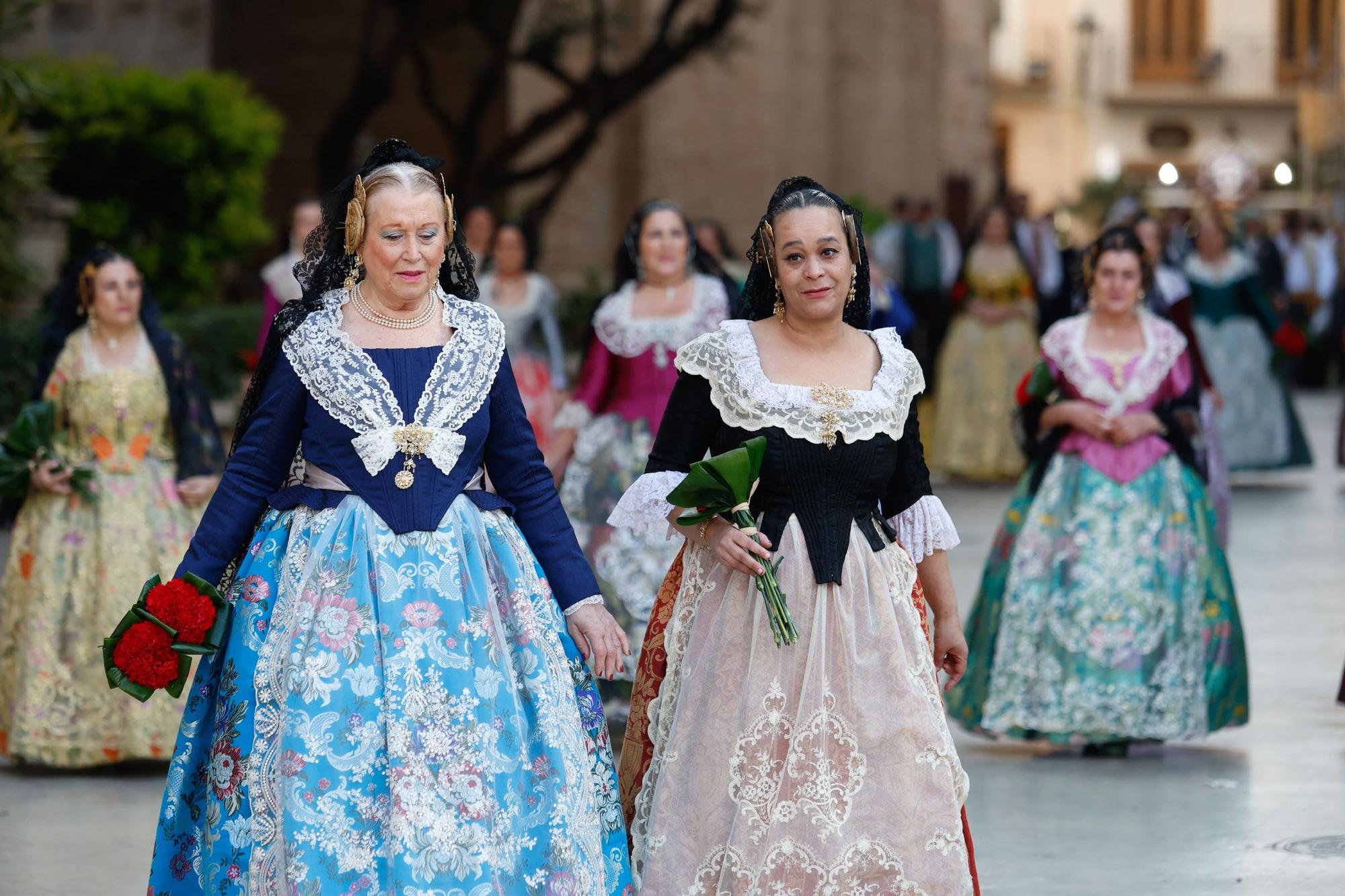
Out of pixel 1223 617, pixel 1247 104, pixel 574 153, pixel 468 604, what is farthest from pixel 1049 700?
pixel 1247 104

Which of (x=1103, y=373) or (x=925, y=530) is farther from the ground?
(x=1103, y=373)

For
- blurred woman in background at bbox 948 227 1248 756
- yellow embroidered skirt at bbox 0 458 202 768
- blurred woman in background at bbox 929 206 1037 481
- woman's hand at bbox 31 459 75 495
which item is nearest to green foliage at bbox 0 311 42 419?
yellow embroidered skirt at bbox 0 458 202 768

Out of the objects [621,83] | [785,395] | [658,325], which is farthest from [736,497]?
[621,83]

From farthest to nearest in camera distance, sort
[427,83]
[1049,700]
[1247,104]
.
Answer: [1247,104]
[427,83]
[1049,700]

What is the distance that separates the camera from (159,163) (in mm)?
16531

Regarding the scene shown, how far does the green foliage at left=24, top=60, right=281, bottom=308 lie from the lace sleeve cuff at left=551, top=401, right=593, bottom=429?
8.62 m

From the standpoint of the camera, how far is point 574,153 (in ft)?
64.8

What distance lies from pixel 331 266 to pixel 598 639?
3.33ft

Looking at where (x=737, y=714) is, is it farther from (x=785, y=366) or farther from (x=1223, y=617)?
(x=1223, y=617)

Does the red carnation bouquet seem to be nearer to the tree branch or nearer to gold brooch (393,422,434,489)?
gold brooch (393,422,434,489)

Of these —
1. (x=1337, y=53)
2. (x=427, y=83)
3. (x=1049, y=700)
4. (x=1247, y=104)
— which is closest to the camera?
(x=1049, y=700)

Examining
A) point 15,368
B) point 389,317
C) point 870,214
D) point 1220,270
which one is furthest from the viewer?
point 870,214

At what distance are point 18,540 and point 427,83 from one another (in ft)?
40.0

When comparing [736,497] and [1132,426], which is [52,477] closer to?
[736,497]
